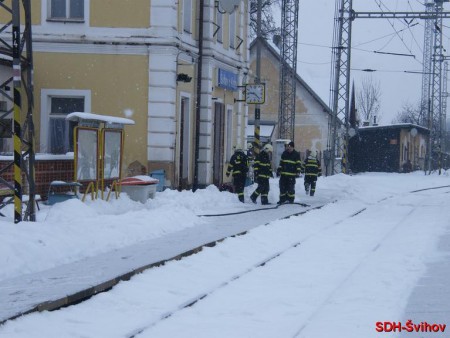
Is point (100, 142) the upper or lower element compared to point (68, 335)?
upper

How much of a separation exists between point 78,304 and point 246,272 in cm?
308

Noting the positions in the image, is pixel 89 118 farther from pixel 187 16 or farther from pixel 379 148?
pixel 379 148

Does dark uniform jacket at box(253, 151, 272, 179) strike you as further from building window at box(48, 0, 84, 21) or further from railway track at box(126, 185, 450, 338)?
building window at box(48, 0, 84, 21)

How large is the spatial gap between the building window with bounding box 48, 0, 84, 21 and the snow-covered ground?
698cm

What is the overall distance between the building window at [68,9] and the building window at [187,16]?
3368 millimetres

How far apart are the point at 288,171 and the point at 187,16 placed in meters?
6.20

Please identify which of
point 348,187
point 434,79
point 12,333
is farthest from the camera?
point 434,79

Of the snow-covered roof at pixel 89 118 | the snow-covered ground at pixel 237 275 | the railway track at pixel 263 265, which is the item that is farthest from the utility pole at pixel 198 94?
the railway track at pixel 263 265

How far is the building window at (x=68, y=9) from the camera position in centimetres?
2372

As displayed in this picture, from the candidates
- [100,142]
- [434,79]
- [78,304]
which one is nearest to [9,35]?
[100,142]

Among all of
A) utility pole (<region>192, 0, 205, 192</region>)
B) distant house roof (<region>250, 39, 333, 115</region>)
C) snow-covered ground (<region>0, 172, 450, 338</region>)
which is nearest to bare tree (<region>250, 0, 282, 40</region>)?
distant house roof (<region>250, 39, 333, 115</region>)

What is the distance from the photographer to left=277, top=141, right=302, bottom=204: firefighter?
23344mm

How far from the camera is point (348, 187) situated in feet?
107

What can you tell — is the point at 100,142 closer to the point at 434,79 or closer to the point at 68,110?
the point at 68,110
